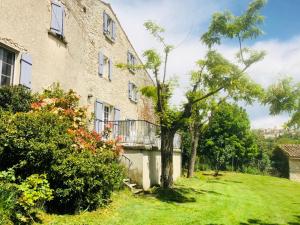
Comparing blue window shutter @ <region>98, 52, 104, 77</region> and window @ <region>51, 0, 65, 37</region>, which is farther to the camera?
blue window shutter @ <region>98, 52, 104, 77</region>

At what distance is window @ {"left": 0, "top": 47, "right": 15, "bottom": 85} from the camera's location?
36.8ft

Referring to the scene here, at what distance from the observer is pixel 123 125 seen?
1736cm

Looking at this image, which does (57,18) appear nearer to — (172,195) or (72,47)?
(72,47)

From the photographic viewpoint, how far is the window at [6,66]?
11203 millimetres

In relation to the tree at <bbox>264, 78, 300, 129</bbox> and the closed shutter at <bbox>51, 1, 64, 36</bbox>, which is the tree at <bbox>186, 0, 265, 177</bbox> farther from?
the closed shutter at <bbox>51, 1, 64, 36</bbox>

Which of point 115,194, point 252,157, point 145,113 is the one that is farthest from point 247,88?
point 252,157

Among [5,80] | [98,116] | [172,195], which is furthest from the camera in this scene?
[98,116]

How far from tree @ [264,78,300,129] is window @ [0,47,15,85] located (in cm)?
1047

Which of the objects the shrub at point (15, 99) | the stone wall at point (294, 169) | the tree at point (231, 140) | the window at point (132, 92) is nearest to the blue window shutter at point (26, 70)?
the shrub at point (15, 99)

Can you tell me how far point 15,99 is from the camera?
1059 centimetres

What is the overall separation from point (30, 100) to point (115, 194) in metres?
4.69

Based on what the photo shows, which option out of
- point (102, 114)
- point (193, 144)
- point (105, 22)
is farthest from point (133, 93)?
point (102, 114)

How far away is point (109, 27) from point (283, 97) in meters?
12.2

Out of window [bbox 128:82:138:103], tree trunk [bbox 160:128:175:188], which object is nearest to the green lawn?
tree trunk [bbox 160:128:175:188]
